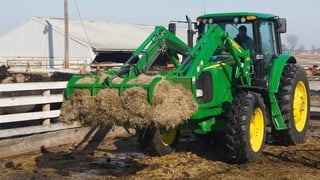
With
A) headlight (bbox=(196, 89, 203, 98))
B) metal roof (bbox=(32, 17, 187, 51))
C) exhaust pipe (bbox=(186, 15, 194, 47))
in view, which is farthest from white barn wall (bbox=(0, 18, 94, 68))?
headlight (bbox=(196, 89, 203, 98))

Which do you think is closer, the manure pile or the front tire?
the manure pile

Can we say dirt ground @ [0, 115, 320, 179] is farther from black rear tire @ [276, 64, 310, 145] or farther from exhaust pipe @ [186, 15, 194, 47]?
exhaust pipe @ [186, 15, 194, 47]

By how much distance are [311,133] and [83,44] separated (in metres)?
30.8

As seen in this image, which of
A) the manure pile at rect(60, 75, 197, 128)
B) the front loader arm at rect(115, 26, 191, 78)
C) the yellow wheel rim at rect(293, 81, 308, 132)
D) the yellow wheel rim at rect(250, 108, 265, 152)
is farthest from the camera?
the yellow wheel rim at rect(293, 81, 308, 132)

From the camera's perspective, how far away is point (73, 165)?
862 cm

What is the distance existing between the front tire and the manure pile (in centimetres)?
117

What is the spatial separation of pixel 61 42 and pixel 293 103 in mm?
35084

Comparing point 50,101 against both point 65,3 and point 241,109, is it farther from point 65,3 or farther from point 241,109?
point 65,3

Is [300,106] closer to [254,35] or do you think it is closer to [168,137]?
[254,35]

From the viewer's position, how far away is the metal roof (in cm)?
4184

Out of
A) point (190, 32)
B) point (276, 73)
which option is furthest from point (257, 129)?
point (190, 32)

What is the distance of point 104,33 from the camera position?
4675cm

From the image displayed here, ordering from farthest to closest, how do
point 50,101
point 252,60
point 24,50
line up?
1. point 24,50
2. point 50,101
3. point 252,60

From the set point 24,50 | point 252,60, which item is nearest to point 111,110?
point 252,60
